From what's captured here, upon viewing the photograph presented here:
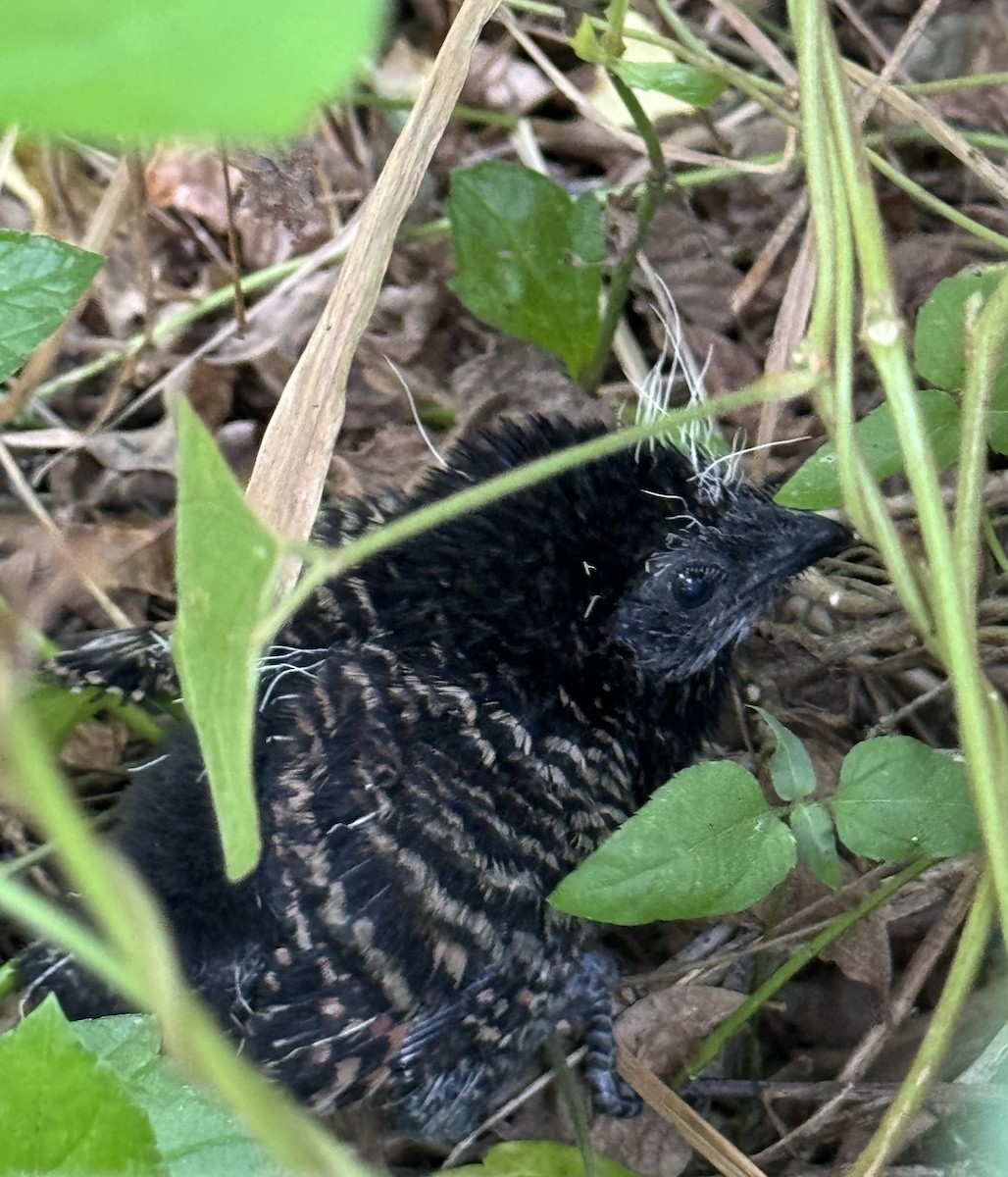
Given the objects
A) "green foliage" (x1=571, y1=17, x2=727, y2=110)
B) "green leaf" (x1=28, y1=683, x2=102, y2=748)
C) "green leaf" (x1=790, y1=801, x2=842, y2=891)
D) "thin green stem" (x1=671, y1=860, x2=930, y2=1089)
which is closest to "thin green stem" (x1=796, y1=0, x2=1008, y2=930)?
"green leaf" (x1=790, y1=801, x2=842, y2=891)

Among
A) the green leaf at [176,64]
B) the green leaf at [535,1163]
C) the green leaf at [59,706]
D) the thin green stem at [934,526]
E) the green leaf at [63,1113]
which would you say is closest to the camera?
the green leaf at [176,64]

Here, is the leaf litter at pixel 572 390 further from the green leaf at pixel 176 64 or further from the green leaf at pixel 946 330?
the green leaf at pixel 176 64

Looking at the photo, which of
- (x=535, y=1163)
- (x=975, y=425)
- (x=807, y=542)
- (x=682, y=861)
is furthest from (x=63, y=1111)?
(x=807, y=542)

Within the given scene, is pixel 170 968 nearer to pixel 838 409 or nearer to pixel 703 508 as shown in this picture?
pixel 838 409

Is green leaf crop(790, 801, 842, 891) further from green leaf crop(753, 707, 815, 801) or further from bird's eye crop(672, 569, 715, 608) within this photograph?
bird's eye crop(672, 569, 715, 608)

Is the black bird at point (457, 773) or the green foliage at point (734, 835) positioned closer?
the green foliage at point (734, 835)

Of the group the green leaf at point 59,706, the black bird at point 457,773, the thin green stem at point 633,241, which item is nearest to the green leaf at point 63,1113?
the black bird at point 457,773
